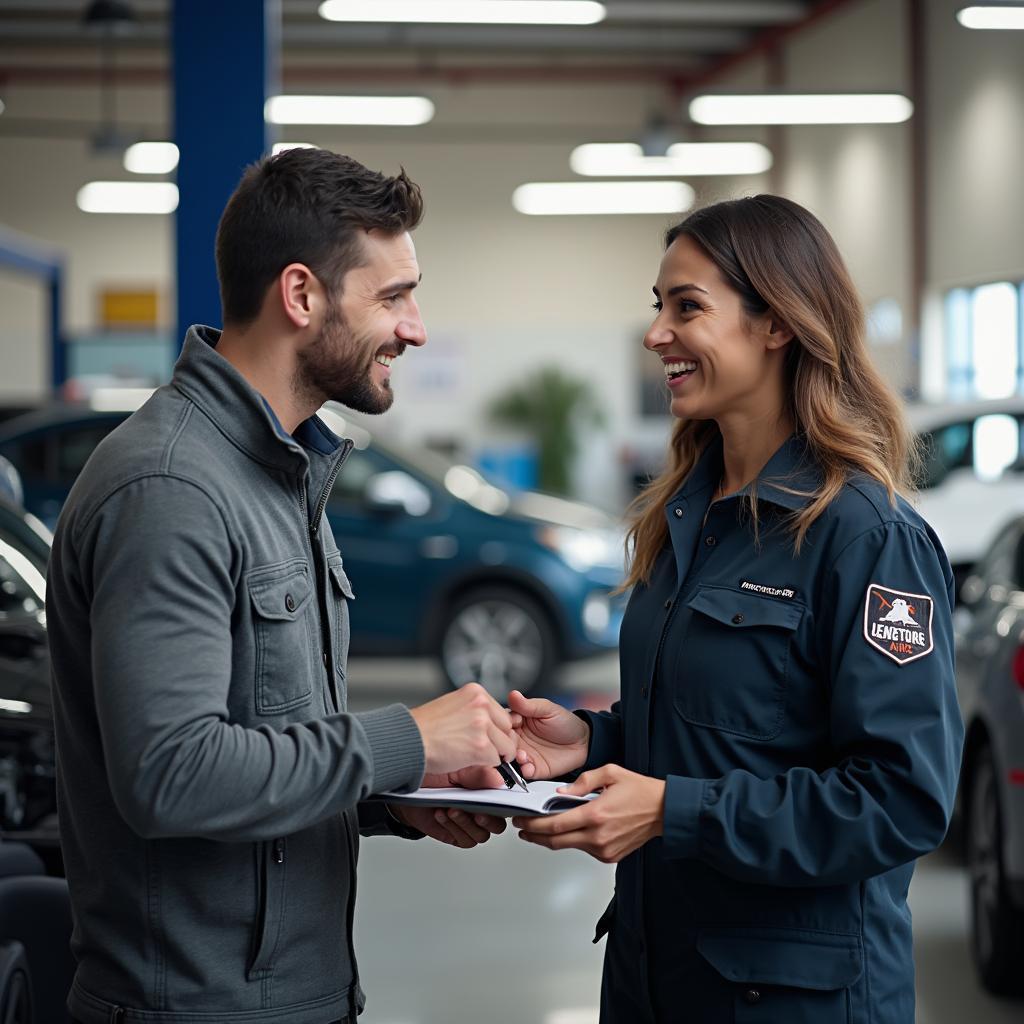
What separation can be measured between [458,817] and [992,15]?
9.67m

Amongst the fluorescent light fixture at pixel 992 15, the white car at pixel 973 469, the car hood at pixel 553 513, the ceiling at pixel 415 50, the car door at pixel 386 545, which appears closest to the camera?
the car door at pixel 386 545

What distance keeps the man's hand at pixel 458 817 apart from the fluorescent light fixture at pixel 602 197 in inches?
669

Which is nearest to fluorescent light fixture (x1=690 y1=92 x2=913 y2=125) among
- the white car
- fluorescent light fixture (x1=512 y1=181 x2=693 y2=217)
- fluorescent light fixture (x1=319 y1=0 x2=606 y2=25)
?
fluorescent light fixture (x1=319 y1=0 x2=606 y2=25)

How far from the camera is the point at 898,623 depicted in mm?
1897

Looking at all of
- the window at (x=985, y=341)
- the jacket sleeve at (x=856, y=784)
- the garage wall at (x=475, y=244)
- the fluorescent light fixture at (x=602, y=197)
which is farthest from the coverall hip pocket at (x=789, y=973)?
the garage wall at (x=475, y=244)

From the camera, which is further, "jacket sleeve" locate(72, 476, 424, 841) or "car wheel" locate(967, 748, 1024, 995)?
"car wheel" locate(967, 748, 1024, 995)

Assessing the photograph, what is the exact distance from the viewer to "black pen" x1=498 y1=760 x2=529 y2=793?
84.2 inches

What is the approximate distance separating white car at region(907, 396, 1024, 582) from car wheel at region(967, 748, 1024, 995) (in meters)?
5.54

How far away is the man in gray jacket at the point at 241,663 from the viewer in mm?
1612

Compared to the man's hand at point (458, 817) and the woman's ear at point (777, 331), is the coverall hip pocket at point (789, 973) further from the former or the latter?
the woman's ear at point (777, 331)

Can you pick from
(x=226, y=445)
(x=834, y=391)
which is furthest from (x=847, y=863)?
(x=226, y=445)

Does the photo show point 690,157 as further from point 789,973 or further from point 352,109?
point 789,973

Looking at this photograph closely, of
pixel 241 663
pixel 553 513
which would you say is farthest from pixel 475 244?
pixel 241 663

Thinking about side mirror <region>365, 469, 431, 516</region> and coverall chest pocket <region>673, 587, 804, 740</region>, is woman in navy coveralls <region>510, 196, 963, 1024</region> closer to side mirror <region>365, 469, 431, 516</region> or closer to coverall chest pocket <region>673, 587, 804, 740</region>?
coverall chest pocket <region>673, 587, 804, 740</region>
